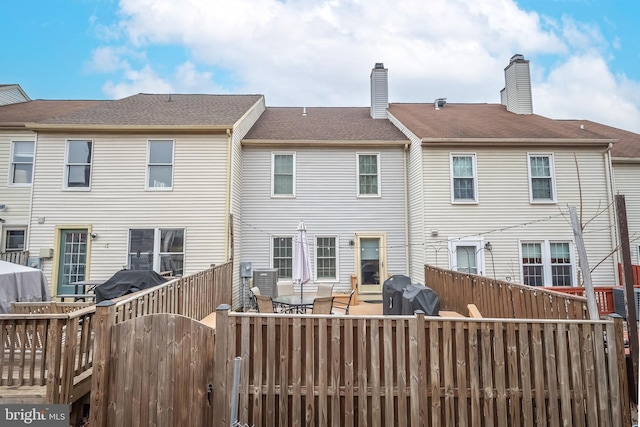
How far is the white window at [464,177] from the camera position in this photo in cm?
1049

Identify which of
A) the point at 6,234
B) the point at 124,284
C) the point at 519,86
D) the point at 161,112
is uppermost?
the point at 519,86

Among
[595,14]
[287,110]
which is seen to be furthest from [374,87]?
[595,14]

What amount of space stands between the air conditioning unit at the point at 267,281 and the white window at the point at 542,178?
8.88m

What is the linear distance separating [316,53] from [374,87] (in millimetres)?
13396

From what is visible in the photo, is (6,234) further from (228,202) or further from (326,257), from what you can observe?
(326,257)

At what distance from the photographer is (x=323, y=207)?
36.8 feet

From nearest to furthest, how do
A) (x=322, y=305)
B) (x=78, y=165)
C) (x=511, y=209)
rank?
1. (x=322, y=305)
2. (x=78, y=165)
3. (x=511, y=209)

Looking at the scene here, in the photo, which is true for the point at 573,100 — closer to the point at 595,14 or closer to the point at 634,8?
the point at 595,14

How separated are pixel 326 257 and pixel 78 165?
8415 mm

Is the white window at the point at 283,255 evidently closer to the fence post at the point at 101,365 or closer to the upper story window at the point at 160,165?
the upper story window at the point at 160,165

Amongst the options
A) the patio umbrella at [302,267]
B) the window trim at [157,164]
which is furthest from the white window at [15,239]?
the patio umbrella at [302,267]

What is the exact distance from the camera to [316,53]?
2492 centimetres

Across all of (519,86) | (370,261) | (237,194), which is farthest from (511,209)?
(237,194)

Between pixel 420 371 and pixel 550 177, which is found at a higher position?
pixel 550 177
